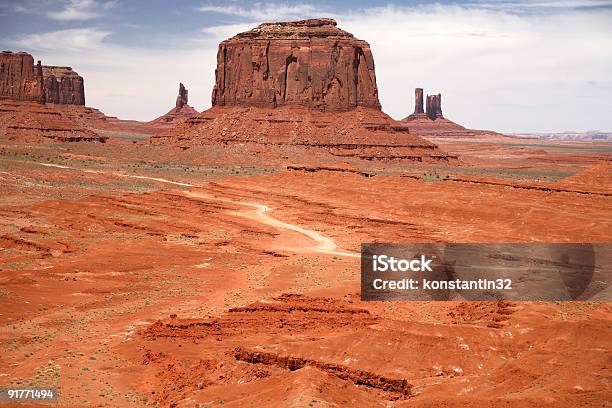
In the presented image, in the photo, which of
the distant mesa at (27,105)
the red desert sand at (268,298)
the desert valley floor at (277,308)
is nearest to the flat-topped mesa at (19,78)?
the distant mesa at (27,105)

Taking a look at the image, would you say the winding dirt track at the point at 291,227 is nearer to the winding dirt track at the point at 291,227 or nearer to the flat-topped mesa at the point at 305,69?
the winding dirt track at the point at 291,227

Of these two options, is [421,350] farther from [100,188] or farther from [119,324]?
[100,188]

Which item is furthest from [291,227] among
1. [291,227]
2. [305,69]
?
[305,69]

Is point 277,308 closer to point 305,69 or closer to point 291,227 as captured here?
point 291,227

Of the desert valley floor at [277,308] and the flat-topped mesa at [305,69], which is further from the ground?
the flat-topped mesa at [305,69]

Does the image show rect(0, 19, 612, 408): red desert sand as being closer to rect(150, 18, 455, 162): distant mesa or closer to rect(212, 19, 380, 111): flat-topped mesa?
rect(150, 18, 455, 162): distant mesa

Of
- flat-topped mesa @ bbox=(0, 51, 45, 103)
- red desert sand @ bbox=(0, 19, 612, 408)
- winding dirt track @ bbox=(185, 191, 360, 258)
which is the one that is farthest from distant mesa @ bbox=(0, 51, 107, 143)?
winding dirt track @ bbox=(185, 191, 360, 258)

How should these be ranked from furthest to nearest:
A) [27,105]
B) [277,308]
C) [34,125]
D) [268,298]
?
[27,105] → [34,125] → [268,298] → [277,308]
